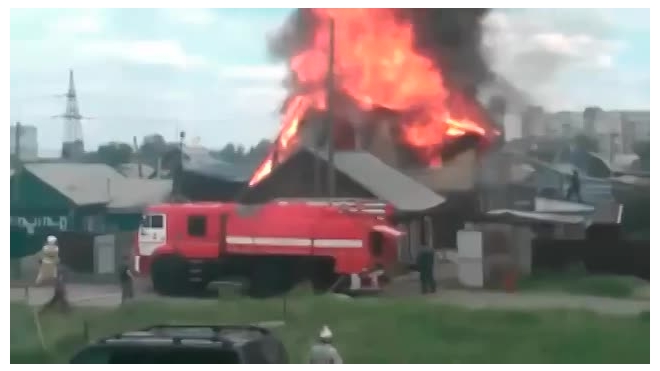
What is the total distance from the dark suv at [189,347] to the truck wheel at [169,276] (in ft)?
0.55

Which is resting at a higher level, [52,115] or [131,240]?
[52,115]

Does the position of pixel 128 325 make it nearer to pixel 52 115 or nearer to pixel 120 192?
pixel 120 192

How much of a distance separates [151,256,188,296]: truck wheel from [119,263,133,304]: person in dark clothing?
0.10m

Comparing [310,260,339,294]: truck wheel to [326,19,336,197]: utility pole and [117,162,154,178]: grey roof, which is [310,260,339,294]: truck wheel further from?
[117,162,154,178]: grey roof

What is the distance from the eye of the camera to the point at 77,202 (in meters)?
4.95

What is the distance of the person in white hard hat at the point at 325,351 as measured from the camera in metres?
4.79

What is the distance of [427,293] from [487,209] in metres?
0.45

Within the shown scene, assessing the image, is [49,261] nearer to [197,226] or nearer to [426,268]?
[197,226]

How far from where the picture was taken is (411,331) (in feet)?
15.8

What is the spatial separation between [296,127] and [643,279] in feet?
Result: 5.43

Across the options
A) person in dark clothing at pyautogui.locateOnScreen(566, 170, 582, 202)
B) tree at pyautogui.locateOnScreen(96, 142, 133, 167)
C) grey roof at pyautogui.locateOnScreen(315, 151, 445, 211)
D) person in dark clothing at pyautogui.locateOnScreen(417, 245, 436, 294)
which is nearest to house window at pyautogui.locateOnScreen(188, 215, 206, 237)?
tree at pyautogui.locateOnScreen(96, 142, 133, 167)

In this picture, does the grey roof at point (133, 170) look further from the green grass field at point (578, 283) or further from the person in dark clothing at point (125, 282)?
the green grass field at point (578, 283)
